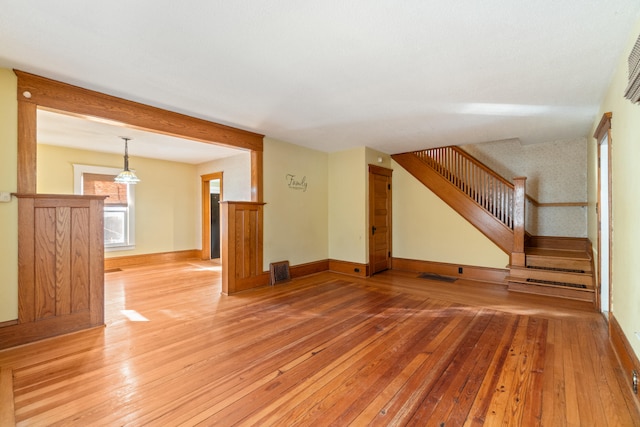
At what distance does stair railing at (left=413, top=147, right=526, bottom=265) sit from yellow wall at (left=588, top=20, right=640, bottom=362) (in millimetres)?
1926

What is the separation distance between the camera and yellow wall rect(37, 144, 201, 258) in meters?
5.47

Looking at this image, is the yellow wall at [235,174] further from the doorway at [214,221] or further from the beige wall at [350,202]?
the beige wall at [350,202]

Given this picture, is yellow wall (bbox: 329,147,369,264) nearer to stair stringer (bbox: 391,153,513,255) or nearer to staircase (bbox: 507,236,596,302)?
stair stringer (bbox: 391,153,513,255)

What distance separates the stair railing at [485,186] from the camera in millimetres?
4633

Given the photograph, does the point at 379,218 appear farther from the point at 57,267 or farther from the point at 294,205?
the point at 57,267

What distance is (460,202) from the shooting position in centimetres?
536

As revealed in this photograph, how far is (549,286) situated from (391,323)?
2.77m

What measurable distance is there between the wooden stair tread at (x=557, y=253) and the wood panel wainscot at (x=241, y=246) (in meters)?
4.44

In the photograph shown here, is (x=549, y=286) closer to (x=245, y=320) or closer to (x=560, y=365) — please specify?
(x=560, y=365)

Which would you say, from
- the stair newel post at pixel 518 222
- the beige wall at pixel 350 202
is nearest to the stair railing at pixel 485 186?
the stair newel post at pixel 518 222

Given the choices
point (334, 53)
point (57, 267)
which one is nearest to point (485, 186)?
point (334, 53)

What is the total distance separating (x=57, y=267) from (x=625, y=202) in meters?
5.10

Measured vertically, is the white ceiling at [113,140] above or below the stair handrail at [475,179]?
above

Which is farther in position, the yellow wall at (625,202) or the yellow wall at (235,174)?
the yellow wall at (235,174)
